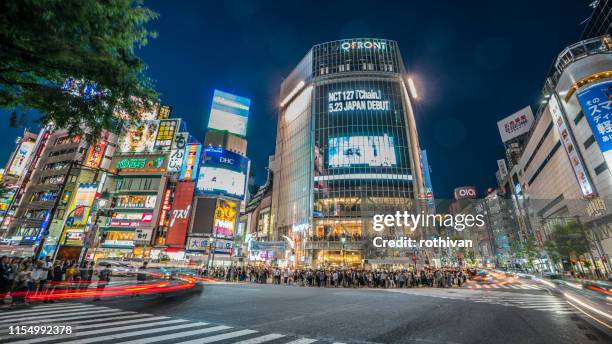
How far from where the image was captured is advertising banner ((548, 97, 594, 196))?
3460 cm

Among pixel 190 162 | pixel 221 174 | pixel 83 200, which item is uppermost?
pixel 190 162

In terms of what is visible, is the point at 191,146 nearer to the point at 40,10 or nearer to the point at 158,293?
the point at 158,293

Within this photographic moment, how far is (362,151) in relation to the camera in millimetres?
61812

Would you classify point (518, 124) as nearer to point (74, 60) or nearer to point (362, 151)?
point (362, 151)

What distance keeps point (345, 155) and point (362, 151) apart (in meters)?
4.14

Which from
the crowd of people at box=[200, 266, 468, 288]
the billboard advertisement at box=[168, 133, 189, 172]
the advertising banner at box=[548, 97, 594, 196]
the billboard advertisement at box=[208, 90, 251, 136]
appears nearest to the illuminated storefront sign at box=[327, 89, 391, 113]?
the billboard advertisement at box=[208, 90, 251, 136]

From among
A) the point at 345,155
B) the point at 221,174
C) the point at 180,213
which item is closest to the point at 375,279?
the point at 345,155

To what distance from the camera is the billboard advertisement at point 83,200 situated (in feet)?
177

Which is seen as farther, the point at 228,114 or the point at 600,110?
the point at 228,114

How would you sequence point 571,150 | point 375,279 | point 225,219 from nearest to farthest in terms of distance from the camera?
point 375,279, point 571,150, point 225,219

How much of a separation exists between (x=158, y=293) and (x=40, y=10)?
14461 millimetres

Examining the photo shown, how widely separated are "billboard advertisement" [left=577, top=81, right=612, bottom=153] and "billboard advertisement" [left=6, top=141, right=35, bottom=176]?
366 ft

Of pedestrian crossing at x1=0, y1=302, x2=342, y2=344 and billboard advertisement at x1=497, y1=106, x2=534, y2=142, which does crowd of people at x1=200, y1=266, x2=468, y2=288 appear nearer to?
pedestrian crossing at x1=0, y1=302, x2=342, y2=344

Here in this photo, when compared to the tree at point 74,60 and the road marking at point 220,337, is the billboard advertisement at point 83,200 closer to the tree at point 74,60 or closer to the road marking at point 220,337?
the tree at point 74,60
